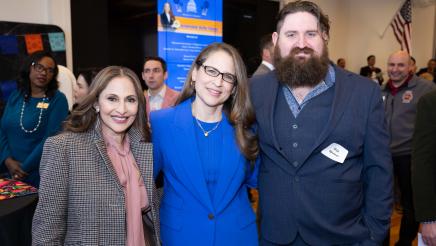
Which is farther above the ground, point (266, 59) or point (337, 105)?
point (266, 59)

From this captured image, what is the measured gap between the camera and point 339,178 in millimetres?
1692

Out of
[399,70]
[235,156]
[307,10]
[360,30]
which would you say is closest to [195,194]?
[235,156]

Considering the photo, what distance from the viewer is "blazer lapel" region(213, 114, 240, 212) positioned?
1756 mm

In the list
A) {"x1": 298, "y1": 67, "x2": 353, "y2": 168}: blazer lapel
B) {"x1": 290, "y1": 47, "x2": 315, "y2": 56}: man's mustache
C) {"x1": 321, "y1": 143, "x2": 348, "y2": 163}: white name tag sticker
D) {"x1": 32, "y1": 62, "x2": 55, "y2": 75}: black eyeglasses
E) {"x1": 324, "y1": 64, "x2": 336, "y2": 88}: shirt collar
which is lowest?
{"x1": 321, "y1": 143, "x2": 348, "y2": 163}: white name tag sticker

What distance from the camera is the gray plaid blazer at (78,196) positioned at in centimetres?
152

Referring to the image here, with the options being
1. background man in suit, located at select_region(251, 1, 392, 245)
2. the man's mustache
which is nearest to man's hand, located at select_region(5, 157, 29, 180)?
background man in suit, located at select_region(251, 1, 392, 245)

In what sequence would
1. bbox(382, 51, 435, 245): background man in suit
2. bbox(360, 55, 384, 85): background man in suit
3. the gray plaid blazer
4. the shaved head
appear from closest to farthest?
the gray plaid blazer → bbox(382, 51, 435, 245): background man in suit → the shaved head → bbox(360, 55, 384, 85): background man in suit

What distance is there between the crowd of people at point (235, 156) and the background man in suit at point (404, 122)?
2.08m

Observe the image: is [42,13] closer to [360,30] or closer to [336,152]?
[336,152]

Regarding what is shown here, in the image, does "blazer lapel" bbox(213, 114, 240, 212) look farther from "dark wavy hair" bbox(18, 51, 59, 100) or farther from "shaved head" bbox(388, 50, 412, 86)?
"shaved head" bbox(388, 50, 412, 86)

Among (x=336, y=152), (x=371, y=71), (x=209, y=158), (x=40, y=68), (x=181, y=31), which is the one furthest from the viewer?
(x=371, y=71)

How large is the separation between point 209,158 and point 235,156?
0.40 feet

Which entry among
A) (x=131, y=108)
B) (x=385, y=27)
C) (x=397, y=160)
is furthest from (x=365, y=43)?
(x=131, y=108)

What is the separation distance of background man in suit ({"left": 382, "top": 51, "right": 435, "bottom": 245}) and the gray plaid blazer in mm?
3159
